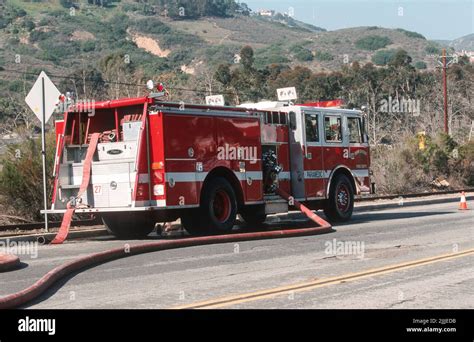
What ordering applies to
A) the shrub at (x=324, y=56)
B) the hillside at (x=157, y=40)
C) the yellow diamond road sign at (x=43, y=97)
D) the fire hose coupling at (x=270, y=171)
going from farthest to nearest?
the shrub at (x=324, y=56) → the hillside at (x=157, y=40) → the fire hose coupling at (x=270, y=171) → the yellow diamond road sign at (x=43, y=97)

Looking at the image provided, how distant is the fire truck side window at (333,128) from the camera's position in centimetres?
2006

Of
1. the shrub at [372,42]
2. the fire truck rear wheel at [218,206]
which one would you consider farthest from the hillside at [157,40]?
the fire truck rear wheel at [218,206]

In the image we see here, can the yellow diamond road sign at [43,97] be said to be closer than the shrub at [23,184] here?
Yes

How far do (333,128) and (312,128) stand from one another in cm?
92

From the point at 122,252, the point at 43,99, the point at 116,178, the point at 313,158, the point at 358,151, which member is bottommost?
the point at 122,252

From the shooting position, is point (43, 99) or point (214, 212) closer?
point (214, 212)

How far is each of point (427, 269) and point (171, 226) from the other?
28.2ft

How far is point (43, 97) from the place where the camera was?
17.7 m

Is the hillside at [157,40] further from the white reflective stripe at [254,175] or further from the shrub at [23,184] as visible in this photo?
the white reflective stripe at [254,175]

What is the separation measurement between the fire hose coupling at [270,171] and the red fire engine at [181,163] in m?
0.02

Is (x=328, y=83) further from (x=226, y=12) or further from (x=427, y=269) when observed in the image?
(x=226, y=12)

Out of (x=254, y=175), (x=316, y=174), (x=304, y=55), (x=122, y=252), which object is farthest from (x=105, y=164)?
(x=304, y=55)

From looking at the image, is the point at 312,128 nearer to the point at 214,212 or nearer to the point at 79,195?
the point at 214,212
